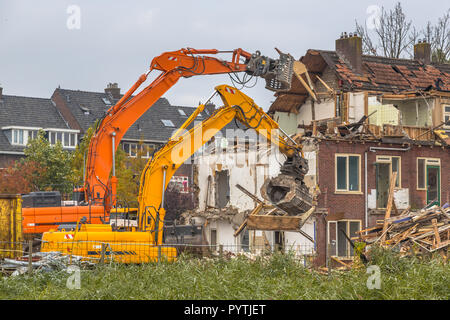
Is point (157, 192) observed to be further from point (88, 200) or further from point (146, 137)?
point (146, 137)

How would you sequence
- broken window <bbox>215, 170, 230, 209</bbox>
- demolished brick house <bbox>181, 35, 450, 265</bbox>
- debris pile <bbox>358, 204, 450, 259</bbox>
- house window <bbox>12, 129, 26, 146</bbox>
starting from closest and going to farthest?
debris pile <bbox>358, 204, 450, 259</bbox> < demolished brick house <bbox>181, 35, 450, 265</bbox> < broken window <bbox>215, 170, 230, 209</bbox> < house window <bbox>12, 129, 26, 146</bbox>

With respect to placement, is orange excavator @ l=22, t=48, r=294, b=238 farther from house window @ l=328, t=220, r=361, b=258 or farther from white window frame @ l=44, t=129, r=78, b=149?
white window frame @ l=44, t=129, r=78, b=149

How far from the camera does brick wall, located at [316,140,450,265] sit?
31.1 metres

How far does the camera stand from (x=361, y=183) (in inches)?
1270

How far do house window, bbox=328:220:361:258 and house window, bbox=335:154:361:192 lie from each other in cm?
138

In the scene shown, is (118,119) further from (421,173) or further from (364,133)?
(421,173)

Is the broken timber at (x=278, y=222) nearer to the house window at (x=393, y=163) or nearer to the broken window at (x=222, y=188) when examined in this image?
the house window at (x=393, y=163)

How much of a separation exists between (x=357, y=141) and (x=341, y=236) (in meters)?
4.03

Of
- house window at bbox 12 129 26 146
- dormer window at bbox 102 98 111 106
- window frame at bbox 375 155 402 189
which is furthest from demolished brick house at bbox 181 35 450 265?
dormer window at bbox 102 98 111 106

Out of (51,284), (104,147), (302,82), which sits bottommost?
(51,284)

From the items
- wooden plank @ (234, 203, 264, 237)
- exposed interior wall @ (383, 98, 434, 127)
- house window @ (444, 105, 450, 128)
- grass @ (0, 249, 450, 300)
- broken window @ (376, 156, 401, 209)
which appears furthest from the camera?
house window @ (444, 105, 450, 128)

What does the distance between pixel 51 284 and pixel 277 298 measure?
492cm
